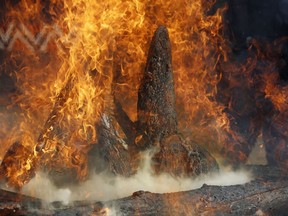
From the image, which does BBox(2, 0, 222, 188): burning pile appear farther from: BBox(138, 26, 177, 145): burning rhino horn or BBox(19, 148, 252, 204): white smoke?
BBox(19, 148, 252, 204): white smoke

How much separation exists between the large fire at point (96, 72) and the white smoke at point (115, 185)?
0.21 m

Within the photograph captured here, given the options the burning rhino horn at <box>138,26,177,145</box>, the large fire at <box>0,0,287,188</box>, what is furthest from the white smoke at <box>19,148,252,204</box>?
the burning rhino horn at <box>138,26,177,145</box>

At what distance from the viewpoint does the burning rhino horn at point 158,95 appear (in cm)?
664

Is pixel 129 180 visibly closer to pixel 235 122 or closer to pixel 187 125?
pixel 187 125

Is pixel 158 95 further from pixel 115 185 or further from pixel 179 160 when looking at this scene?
pixel 115 185

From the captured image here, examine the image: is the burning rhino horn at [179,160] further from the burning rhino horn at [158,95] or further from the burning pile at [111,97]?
the burning rhino horn at [158,95]

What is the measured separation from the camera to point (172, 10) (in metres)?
8.58

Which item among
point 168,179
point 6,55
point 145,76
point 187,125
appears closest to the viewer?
point 168,179

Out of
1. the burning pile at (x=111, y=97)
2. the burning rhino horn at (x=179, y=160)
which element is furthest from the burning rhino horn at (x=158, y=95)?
the burning rhino horn at (x=179, y=160)

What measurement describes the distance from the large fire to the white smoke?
21cm

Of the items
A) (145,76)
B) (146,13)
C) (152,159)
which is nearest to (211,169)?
(152,159)

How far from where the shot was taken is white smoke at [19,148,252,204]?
5.83m

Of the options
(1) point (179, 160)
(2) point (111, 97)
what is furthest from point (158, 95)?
(1) point (179, 160)

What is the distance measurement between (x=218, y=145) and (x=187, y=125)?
0.85 meters
